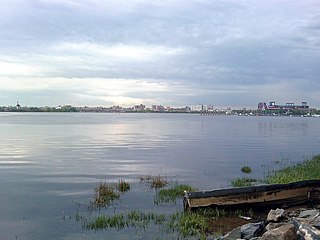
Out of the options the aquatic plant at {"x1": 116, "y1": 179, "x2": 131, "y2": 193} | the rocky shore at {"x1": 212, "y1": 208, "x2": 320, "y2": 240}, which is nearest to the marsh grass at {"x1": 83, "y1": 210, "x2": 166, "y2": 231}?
the rocky shore at {"x1": 212, "y1": 208, "x2": 320, "y2": 240}

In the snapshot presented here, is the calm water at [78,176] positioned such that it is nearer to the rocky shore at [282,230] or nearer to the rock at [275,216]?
the rocky shore at [282,230]

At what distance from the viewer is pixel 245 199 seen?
18.1m

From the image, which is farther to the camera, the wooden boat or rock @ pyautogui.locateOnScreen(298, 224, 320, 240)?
the wooden boat

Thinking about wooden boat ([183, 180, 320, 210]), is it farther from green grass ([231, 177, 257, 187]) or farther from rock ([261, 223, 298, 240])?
rock ([261, 223, 298, 240])

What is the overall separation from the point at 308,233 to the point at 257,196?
26.7ft

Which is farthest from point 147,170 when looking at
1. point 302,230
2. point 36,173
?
point 302,230

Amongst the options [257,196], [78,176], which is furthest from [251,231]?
[78,176]

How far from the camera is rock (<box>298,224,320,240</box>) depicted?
994cm

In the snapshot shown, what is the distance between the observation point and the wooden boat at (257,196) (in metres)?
17.8

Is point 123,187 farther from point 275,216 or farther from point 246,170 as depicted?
point 246,170

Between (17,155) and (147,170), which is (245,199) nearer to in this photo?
(147,170)

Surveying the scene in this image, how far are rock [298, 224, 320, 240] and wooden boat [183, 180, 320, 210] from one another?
7297mm

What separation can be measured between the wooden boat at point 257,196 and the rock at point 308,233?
23.9 ft

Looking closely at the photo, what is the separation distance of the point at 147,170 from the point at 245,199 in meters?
16.5
